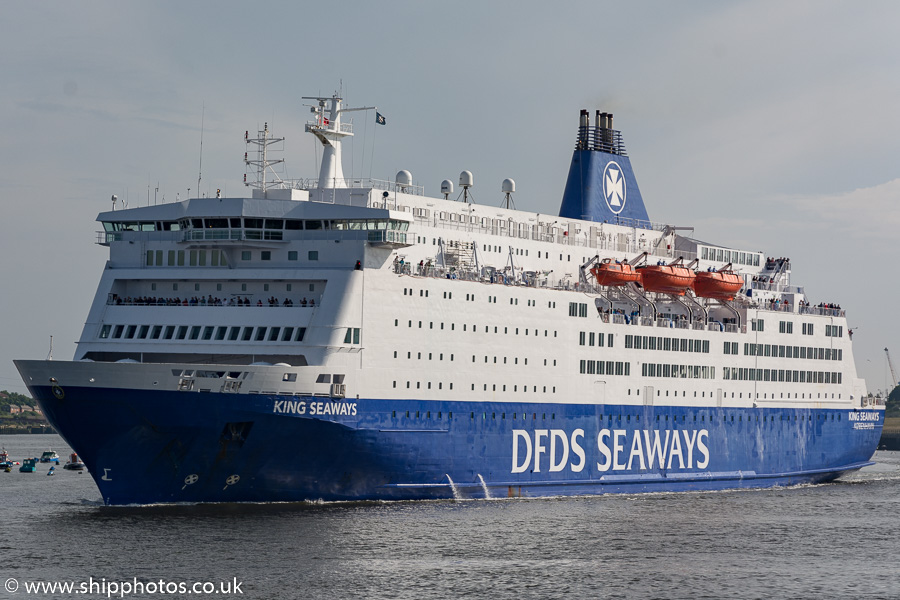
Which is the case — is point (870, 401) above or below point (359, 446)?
above

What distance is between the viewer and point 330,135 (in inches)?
1864

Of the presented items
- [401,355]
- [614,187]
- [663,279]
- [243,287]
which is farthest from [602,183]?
[243,287]

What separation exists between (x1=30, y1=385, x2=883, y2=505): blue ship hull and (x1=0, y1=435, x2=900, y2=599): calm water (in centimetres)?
77

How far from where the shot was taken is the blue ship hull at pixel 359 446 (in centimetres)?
3825

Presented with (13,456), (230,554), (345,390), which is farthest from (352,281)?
(13,456)

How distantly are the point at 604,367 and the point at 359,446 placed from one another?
43.4 feet

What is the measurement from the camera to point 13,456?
100312 mm

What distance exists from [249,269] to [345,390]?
218 inches

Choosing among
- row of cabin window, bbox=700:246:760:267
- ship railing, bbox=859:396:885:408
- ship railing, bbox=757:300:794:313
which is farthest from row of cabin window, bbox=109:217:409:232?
ship railing, bbox=859:396:885:408

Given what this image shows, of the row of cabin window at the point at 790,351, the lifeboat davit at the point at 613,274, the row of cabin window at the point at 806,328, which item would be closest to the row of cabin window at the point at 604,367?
the lifeboat davit at the point at 613,274

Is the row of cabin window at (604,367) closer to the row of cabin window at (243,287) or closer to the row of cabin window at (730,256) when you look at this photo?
the row of cabin window at (730,256)

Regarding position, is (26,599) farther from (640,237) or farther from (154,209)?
(640,237)

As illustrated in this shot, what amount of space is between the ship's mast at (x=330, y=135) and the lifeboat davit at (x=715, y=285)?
54.4 feet

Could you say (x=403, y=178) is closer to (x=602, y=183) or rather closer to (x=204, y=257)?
(x=204, y=257)
